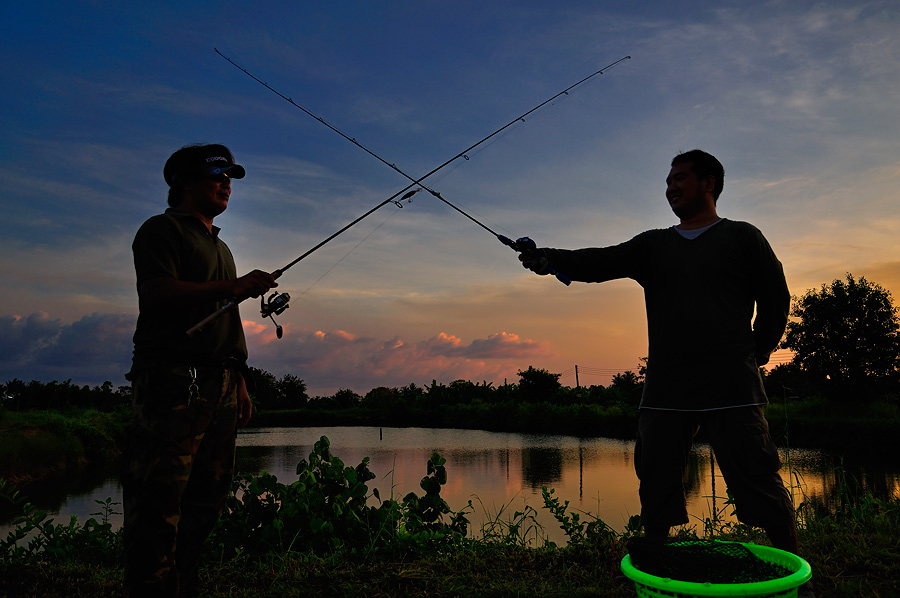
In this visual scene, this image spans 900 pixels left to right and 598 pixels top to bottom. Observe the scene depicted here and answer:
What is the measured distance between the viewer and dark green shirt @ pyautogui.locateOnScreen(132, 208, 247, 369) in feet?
6.91

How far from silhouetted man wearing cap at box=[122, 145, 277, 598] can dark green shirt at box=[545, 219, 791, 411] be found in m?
1.53

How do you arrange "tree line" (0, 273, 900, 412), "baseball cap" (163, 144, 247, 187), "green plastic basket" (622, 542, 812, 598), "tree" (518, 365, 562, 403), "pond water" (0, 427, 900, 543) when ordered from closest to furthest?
"green plastic basket" (622, 542, 812, 598) < "baseball cap" (163, 144, 247, 187) < "pond water" (0, 427, 900, 543) < "tree line" (0, 273, 900, 412) < "tree" (518, 365, 562, 403)

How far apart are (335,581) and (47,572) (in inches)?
63.9

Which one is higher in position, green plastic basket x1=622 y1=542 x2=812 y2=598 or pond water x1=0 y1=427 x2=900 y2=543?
green plastic basket x1=622 y1=542 x2=812 y2=598

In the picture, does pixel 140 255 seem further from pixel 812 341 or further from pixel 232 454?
pixel 812 341

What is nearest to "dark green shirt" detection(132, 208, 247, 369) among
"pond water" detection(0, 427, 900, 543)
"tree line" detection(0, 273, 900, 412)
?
"pond water" detection(0, 427, 900, 543)

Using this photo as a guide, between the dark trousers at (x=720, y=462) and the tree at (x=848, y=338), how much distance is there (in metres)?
23.0

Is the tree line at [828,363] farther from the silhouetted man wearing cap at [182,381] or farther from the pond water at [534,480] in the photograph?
the silhouetted man wearing cap at [182,381]

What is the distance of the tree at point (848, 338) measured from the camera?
69.7 ft

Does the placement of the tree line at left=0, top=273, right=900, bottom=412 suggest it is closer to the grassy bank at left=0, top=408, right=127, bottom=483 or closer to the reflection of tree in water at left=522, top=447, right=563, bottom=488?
the grassy bank at left=0, top=408, right=127, bottom=483

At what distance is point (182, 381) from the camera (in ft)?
6.91

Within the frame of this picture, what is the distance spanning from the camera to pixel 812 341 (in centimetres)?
2281

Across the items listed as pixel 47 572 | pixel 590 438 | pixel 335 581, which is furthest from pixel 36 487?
pixel 590 438

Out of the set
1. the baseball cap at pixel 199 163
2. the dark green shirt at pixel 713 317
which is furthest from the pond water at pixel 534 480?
the baseball cap at pixel 199 163
